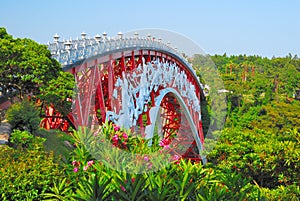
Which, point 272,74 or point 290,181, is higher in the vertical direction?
point 272,74

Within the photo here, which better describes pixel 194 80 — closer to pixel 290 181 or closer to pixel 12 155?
pixel 290 181

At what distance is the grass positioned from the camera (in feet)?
37.5

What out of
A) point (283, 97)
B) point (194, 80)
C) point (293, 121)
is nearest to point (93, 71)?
point (194, 80)

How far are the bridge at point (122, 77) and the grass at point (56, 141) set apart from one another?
2.13ft

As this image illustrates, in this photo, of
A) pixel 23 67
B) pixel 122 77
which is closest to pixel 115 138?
pixel 23 67

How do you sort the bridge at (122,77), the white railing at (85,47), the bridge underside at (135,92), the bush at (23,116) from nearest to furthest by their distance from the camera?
1. the bush at (23,116)
2. the white railing at (85,47)
3. the bridge at (122,77)
4. the bridge underside at (135,92)

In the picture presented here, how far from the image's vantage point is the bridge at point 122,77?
42.7ft

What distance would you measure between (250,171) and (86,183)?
33.2ft

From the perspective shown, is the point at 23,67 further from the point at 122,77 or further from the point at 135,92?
the point at 135,92

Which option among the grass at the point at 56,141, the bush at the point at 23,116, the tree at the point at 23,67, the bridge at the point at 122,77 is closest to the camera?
the tree at the point at 23,67

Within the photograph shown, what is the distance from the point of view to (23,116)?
10570 mm

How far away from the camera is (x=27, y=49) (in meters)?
10.7

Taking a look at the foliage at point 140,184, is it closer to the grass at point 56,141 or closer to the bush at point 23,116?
the bush at point 23,116

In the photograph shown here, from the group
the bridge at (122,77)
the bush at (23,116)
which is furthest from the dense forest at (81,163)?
the bridge at (122,77)
